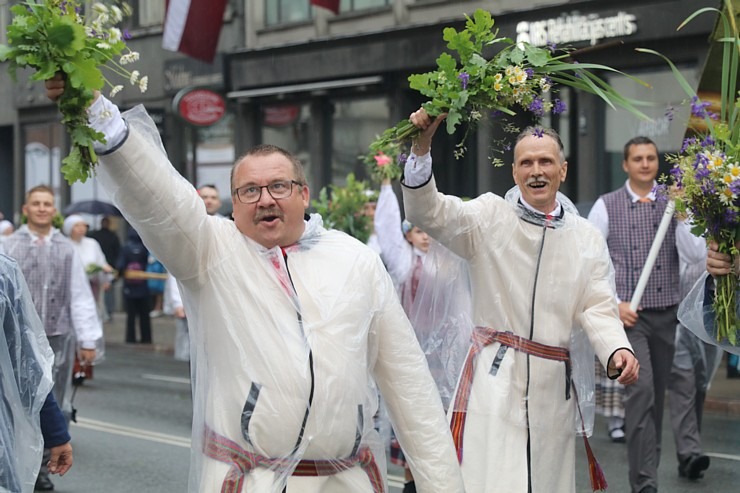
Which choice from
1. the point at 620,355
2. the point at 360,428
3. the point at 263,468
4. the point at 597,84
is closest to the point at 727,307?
the point at 620,355

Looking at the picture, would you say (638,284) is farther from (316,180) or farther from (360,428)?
(316,180)

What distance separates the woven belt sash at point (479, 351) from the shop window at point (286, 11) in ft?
61.3

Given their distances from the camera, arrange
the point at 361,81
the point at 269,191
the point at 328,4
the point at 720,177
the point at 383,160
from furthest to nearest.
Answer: the point at 328,4
the point at 361,81
the point at 383,160
the point at 720,177
the point at 269,191

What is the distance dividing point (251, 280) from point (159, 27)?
23498mm

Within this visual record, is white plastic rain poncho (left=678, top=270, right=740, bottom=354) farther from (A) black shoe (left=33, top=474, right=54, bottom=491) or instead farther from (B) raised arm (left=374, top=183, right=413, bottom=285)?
(A) black shoe (left=33, top=474, right=54, bottom=491)

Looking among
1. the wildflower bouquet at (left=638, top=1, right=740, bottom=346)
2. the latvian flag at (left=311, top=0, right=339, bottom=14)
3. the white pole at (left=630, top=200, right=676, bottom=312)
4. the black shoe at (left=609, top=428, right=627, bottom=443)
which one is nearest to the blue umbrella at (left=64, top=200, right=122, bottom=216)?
the latvian flag at (left=311, top=0, right=339, bottom=14)

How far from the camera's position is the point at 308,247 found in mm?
4004

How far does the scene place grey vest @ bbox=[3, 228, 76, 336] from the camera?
8.83 meters

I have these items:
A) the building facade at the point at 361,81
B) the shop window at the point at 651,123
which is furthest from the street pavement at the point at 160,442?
the building facade at the point at 361,81

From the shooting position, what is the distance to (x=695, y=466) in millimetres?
8422

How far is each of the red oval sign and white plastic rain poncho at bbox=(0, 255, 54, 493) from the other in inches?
761

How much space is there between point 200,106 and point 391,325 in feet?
66.7

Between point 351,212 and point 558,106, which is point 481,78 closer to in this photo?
point 558,106

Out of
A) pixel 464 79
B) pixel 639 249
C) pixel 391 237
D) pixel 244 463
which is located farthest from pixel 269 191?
pixel 391 237
